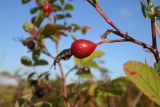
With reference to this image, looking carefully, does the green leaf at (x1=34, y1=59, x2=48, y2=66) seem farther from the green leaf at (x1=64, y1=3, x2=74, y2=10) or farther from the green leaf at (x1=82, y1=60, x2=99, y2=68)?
the green leaf at (x1=64, y1=3, x2=74, y2=10)

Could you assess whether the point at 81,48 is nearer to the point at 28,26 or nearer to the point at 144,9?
the point at 144,9

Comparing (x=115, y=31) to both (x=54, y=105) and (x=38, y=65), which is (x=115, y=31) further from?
(x=38, y=65)

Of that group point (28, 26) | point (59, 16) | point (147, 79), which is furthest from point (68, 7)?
point (147, 79)

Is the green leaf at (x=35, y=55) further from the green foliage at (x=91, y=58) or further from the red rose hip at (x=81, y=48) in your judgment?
the red rose hip at (x=81, y=48)

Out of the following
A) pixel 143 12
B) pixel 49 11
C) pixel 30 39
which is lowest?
pixel 143 12

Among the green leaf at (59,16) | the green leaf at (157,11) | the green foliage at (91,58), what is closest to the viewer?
the green leaf at (157,11)

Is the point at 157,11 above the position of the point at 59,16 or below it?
below

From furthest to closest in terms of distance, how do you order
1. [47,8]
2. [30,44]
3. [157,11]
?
[47,8] < [30,44] < [157,11]

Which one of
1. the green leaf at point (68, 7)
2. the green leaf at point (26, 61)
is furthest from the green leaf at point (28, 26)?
the green leaf at point (68, 7)

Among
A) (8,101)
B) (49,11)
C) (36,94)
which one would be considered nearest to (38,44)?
(36,94)
